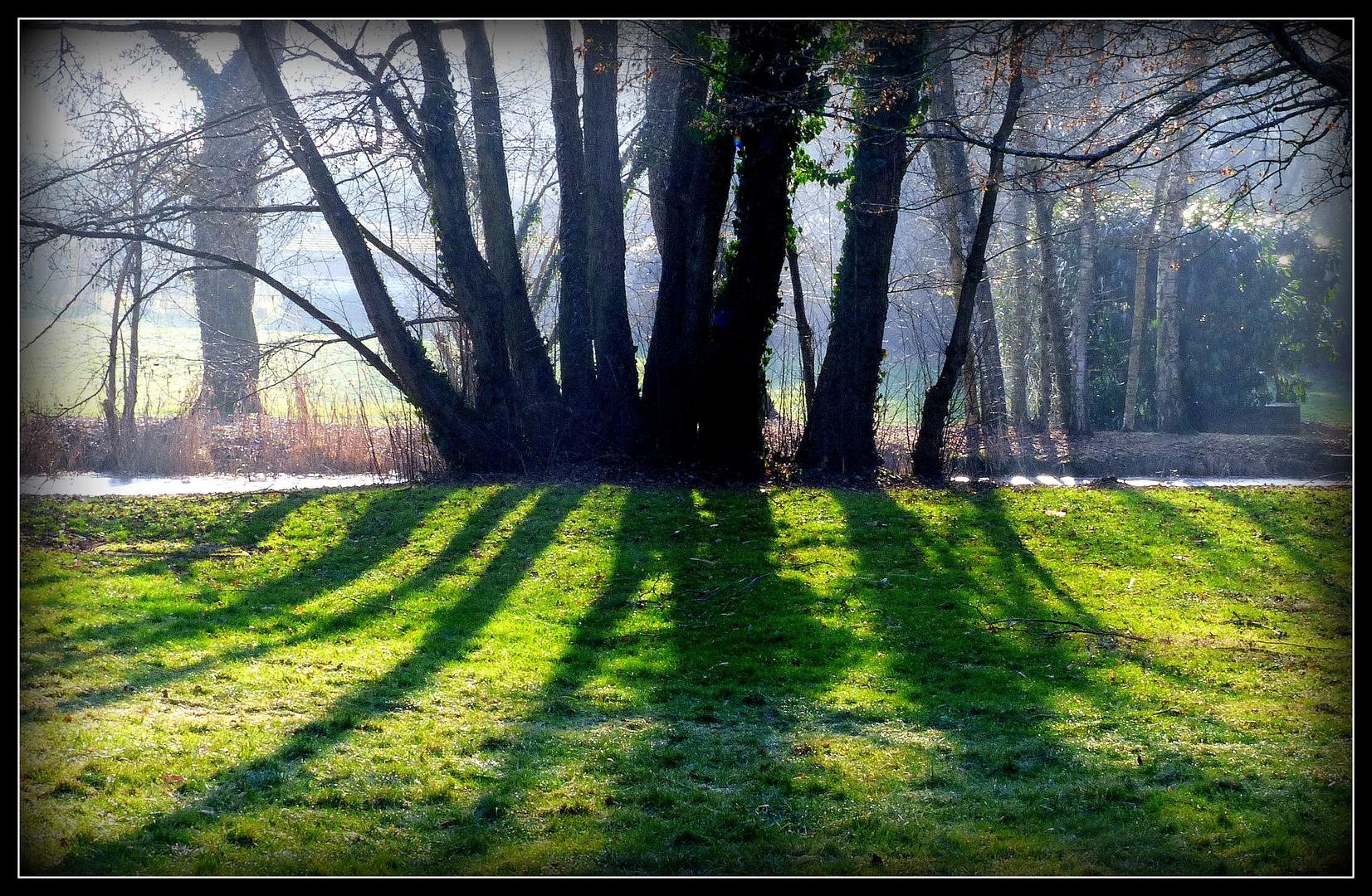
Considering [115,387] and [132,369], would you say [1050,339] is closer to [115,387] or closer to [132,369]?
[132,369]

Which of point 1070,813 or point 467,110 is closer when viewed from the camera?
point 1070,813

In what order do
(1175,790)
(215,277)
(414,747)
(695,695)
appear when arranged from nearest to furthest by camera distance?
1. (1175,790)
2. (414,747)
3. (695,695)
4. (215,277)

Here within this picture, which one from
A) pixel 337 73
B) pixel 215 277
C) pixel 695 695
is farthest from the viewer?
pixel 215 277

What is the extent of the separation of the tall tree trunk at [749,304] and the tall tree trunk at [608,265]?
1116mm

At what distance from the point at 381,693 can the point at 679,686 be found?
6.28 ft

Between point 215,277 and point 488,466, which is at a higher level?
point 215,277

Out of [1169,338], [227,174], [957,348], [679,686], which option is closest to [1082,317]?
[1169,338]

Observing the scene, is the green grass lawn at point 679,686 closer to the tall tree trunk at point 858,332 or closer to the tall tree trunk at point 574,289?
the tall tree trunk at point 858,332

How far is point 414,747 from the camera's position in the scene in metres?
5.35

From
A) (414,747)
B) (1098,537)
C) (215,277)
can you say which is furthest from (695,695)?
(215,277)

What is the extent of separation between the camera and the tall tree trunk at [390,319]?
11.0 meters
